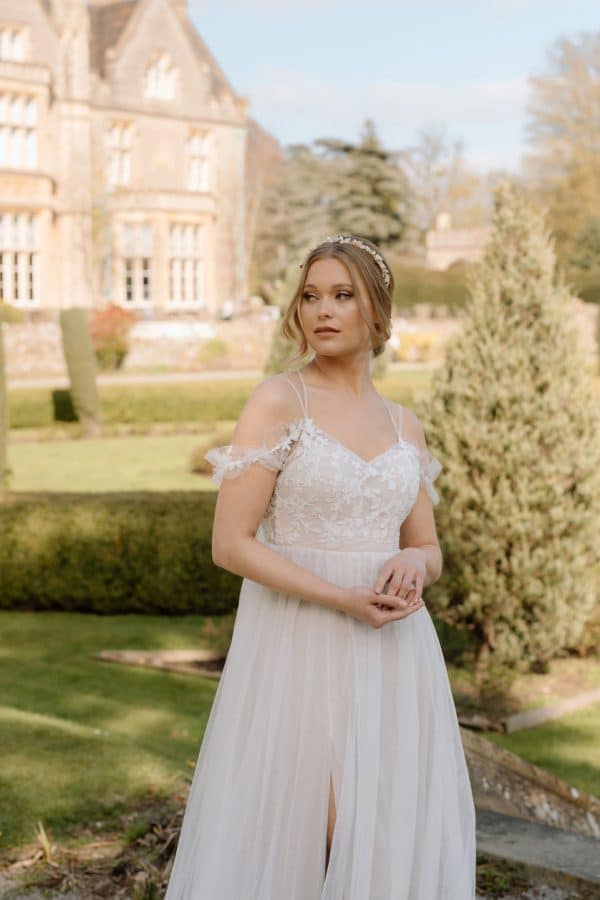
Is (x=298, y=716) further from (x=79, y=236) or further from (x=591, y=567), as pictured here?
(x=79, y=236)

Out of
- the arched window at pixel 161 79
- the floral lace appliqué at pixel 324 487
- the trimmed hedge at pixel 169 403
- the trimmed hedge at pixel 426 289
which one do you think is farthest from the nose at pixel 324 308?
the trimmed hedge at pixel 426 289

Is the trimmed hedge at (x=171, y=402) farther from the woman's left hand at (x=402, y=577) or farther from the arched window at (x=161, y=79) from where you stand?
the arched window at (x=161, y=79)

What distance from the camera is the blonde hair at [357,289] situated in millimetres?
2393

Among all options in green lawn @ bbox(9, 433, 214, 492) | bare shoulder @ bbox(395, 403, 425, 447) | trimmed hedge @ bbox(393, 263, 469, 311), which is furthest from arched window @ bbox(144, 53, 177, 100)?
bare shoulder @ bbox(395, 403, 425, 447)

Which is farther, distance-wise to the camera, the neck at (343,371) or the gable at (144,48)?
the gable at (144,48)

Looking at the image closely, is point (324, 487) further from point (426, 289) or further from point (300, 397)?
point (426, 289)

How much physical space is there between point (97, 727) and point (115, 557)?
2.91 meters

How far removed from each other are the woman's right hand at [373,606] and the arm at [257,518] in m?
0.02

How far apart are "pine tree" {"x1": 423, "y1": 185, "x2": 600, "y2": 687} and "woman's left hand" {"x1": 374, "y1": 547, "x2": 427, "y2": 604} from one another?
3.60 metres

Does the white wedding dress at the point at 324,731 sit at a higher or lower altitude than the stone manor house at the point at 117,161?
lower

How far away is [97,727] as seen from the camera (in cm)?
510

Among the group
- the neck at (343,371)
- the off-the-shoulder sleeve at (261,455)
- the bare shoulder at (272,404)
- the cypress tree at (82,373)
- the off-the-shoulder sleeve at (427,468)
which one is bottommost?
the cypress tree at (82,373)

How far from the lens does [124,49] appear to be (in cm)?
3703

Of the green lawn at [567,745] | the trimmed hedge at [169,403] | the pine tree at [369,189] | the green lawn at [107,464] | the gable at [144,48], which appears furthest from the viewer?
the pine tree at [369,189]
